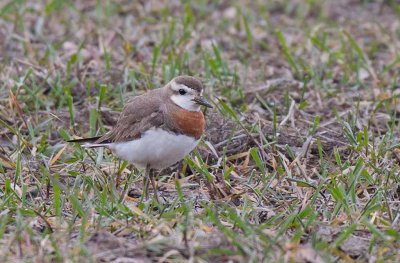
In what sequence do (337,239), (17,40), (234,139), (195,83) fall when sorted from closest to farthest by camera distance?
(337,239) < (195,83) < (234,139) < (17,40)

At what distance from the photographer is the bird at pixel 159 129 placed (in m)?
5.55

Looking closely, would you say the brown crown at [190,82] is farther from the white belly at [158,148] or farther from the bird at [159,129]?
the white belly at [158,148]

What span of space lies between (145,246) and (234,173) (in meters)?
1.71

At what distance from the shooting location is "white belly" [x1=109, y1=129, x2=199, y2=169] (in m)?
5.52

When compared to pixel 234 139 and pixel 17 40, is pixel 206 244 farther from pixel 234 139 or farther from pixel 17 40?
pixel 17 40

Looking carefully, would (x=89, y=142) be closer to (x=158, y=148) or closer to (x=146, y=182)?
(x=146, y=182)

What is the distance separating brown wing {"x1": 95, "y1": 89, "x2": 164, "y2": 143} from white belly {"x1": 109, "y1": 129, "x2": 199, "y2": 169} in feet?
0.21

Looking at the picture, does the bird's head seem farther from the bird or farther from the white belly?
the white belly

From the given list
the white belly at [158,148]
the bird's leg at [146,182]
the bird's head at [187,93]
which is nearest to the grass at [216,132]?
the bird's leg at [146,182]

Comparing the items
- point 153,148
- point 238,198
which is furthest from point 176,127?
point 238,198

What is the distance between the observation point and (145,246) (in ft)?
14.5

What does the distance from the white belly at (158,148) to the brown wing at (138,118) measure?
64 mm

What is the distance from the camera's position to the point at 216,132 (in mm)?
6582

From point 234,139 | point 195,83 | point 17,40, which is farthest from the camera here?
point 17,40
